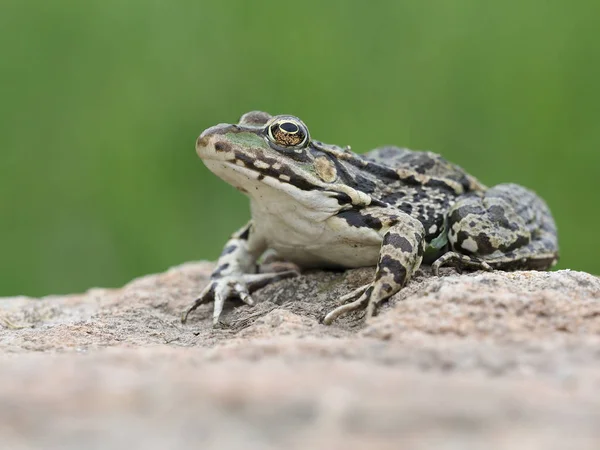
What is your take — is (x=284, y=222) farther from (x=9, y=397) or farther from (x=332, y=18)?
(x=332, y=18)

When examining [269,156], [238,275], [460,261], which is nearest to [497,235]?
[460,261]

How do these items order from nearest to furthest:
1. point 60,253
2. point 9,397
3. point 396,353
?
1. point 9,397
2. point 396,353
3. point 60,253

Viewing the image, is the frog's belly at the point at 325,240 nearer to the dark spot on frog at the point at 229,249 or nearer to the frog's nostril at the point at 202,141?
the dark spot on frog at the point at 229,249

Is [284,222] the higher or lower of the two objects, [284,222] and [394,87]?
the lower

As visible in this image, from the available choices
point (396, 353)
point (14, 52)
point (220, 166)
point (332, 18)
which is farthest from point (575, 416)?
point (14, 52)

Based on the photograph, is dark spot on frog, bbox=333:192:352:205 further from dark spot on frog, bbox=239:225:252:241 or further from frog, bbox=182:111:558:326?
dark spot on frog, bbox=239:225:252:241

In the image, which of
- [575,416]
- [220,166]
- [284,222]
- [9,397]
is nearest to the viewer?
[575,416]

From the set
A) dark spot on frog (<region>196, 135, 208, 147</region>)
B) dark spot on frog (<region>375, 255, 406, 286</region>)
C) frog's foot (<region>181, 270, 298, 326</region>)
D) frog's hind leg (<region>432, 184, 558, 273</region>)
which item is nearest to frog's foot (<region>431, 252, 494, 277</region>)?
frog's hind leg (<region>432, 184, 558, 273</region>)
